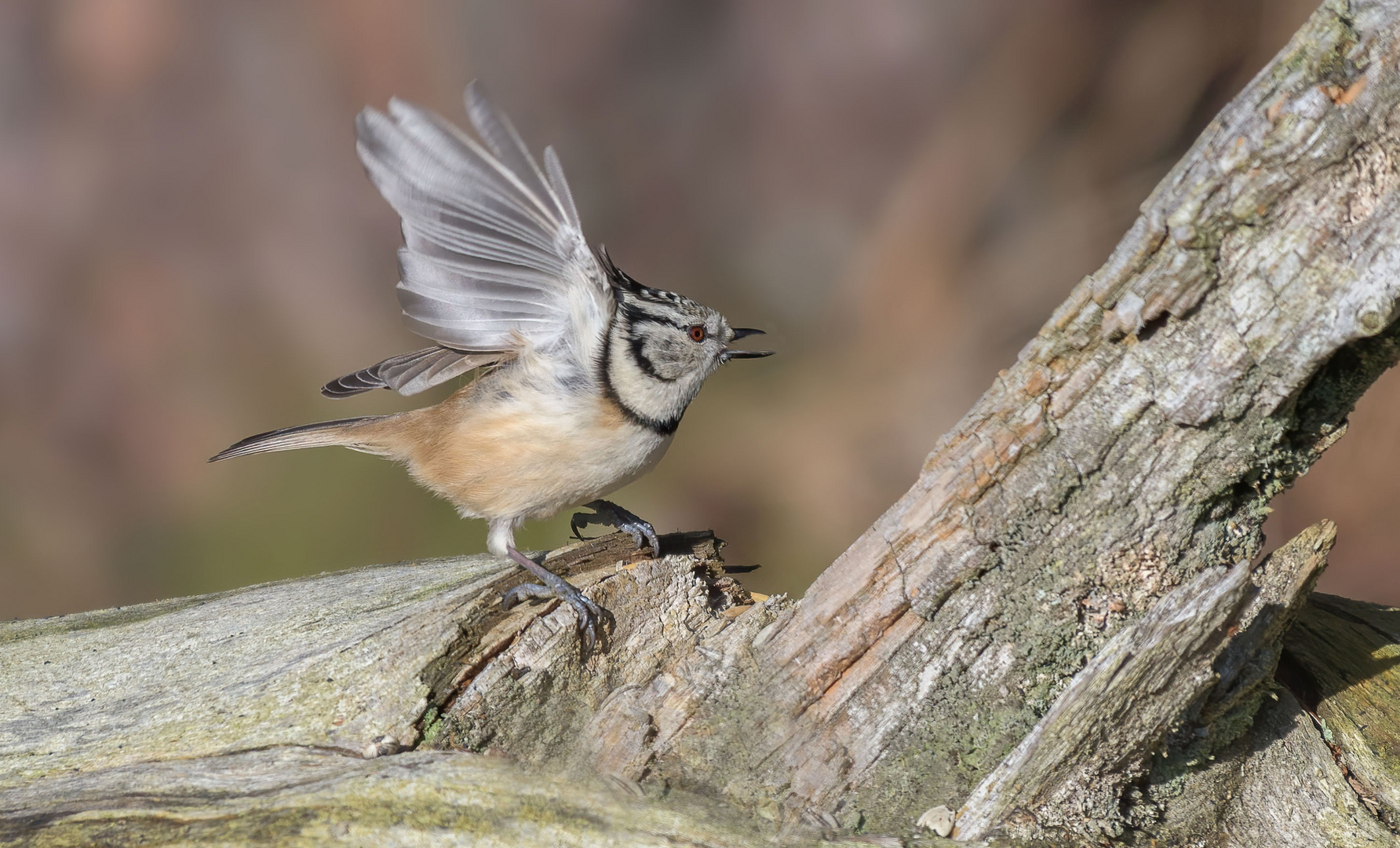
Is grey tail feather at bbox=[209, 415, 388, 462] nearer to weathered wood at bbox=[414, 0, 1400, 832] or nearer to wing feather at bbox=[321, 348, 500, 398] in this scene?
wing feather at bbox=[321, 348, 500, 398]

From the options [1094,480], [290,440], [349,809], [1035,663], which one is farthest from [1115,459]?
[290,440]

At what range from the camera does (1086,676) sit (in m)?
1.38

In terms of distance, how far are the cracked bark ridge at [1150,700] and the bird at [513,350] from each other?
80cm

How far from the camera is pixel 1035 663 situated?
1495mm

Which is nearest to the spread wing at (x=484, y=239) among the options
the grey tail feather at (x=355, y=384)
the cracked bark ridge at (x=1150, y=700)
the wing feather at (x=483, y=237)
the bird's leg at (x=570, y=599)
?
the wing feather at (x=483, y=237)

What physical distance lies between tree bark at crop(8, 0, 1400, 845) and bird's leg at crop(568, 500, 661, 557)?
1.34ft

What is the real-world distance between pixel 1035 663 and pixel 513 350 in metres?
1.39

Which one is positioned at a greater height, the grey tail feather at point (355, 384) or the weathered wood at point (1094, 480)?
the weathered wood at point (1094, 480)

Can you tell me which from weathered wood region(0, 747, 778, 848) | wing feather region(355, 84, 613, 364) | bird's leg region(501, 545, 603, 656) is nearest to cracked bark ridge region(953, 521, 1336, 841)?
weathered wood region(0, 747, 778, 848)

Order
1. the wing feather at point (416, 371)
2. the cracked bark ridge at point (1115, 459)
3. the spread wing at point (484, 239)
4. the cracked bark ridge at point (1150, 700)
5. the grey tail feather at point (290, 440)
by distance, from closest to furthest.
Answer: the cracked bark ridge at point (1115, 459)
the cracked bark ridge at point (1150, 700)
the spread wing at point (484, 239)
the wing feather at point (416, 371)
the grey tail feather at point (290, 440)

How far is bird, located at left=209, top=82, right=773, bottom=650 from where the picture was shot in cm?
182

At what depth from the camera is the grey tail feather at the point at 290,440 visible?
2709mm

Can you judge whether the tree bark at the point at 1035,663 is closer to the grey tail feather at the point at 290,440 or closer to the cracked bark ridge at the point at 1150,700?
the cracked bark ridge at the point at 1150,700

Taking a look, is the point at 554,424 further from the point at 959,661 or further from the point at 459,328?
the point at 959,661
